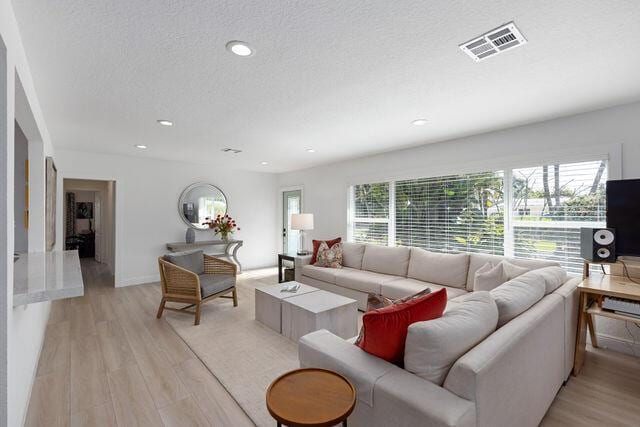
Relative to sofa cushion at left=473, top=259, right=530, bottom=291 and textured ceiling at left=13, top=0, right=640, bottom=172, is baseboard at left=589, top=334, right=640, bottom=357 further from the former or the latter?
textured ceiling at left=13, top=0, right=640, bottom=172

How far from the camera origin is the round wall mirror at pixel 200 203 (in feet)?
19.2

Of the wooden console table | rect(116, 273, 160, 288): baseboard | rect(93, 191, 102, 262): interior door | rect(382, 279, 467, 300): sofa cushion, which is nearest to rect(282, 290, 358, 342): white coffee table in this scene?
rect(382, 279, 467, 300): sofa cushion

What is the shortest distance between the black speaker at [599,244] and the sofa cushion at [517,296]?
3.05 feet

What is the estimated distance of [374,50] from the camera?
1891 millimetres

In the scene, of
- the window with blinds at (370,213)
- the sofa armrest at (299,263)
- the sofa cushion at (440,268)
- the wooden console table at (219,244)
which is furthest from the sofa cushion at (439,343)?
the wooden console table at (219,244)

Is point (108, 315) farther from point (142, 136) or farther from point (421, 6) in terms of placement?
point (421, 6)

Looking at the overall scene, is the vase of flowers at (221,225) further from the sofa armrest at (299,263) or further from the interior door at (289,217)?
the sofa armrest at (299,263)

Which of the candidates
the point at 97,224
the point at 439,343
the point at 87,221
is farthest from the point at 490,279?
the point at 87,221

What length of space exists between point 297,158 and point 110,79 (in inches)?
130

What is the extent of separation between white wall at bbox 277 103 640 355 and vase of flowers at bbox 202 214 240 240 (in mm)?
2062

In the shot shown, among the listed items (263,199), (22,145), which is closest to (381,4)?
(22,145)

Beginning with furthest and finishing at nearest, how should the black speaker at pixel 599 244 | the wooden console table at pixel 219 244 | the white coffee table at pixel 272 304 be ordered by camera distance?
the wooden console table at pixel 219 244 → the white coffee table at pixel 272 304 → the black speaker at pixel 599 244

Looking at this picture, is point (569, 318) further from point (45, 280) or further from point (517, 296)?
point (45, 280)

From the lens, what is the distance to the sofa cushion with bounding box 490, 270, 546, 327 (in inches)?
67.2
